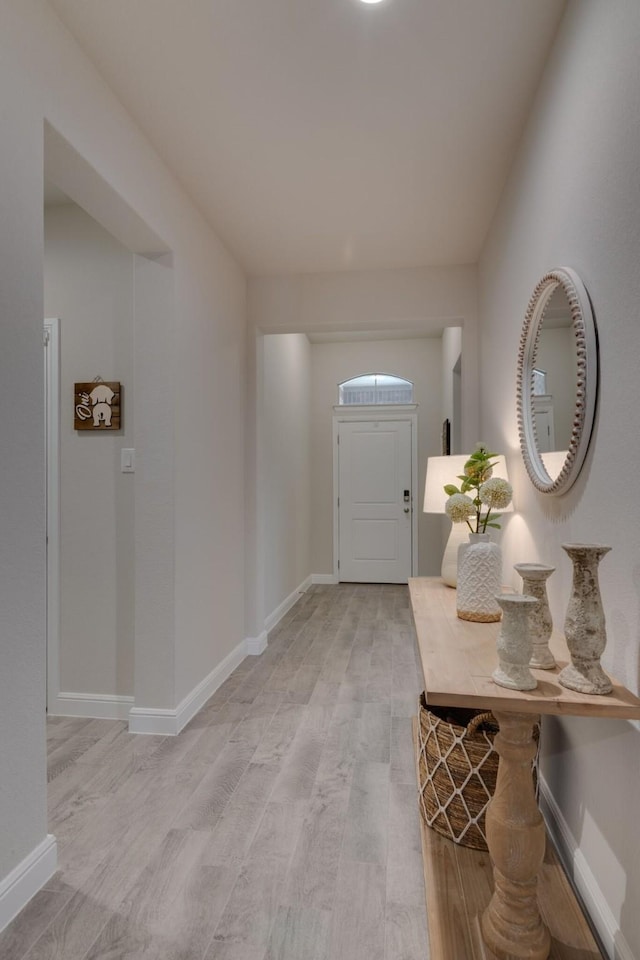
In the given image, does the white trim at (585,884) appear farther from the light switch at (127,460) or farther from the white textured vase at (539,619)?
the light switch at (127,460)

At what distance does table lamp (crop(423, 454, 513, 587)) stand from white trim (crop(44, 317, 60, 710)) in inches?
71.7

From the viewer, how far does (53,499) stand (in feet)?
9.29

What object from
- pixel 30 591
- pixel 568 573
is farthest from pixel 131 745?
pixel 568 573

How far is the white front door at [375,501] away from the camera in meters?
6.27

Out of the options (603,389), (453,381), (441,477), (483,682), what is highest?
(453,381)

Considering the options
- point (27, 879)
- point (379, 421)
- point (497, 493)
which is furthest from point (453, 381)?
point (27, 879)

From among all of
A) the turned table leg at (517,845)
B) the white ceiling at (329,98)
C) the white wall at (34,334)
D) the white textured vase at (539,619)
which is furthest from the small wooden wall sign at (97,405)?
the turned table leg at (517,845)

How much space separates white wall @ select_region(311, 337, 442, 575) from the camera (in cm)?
618

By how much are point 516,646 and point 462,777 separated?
795mm

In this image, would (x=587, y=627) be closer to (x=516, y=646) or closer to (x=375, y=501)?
(x=516, y=646)

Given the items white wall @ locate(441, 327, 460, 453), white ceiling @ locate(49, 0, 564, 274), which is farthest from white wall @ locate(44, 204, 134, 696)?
white wall @ locate(441, 327, 460, 453)

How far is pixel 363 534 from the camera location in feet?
20.9

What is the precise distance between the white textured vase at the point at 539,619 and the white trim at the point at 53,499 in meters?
2.30

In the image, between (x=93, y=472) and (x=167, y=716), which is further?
(x=93, y=472)
